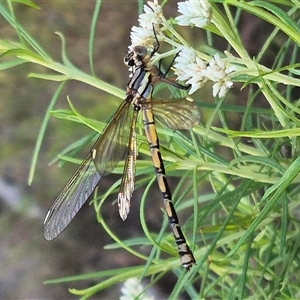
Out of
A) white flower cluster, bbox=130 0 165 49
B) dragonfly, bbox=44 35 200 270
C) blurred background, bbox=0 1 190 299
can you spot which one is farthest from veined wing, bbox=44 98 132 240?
blurred background, bbox=0 1 190 299

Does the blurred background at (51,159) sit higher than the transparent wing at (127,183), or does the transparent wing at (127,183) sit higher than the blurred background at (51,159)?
the transparent wing at (127,183)

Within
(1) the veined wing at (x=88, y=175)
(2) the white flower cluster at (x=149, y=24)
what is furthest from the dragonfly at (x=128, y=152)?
(2) the white flower cluster at (x=149, y=24)

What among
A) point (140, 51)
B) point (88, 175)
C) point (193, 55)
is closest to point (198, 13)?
point (193, 55)

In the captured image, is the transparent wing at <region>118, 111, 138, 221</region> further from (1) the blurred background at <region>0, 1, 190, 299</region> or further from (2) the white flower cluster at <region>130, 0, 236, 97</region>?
(1) the blurred background at <region>0, 1, 190, 299</region>

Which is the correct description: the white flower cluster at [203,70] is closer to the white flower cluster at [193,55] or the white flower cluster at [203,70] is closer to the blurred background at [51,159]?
the white flower cluster at [193,55]

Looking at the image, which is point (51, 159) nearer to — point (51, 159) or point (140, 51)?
point (51, 159)

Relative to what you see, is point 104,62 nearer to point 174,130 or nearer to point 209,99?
point 209,99

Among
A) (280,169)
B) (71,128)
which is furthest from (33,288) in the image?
(280,169)
